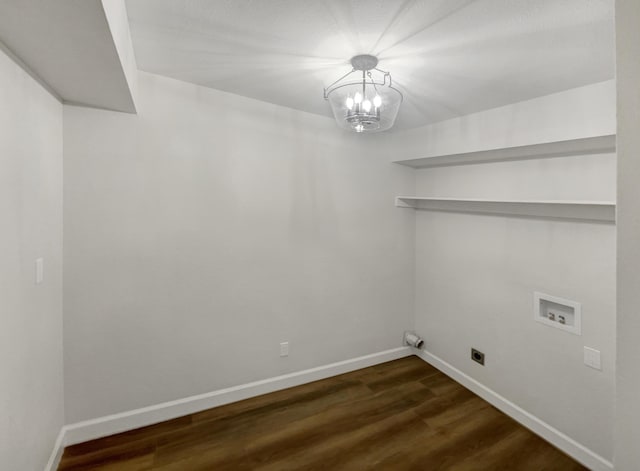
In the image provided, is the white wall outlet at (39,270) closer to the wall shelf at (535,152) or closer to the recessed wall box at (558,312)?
the wall shelf at (535,152)

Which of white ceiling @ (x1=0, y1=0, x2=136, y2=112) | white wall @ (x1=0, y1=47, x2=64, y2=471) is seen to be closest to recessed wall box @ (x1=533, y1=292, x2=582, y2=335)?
white ceiling @ (x1=0, y1=0, x2=136, y2=112)

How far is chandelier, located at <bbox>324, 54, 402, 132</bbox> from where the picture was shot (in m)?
1.79

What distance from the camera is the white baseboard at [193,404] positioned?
2148mm

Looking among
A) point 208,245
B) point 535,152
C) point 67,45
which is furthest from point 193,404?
point 535,152

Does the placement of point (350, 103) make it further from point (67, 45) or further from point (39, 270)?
point (39, 270)

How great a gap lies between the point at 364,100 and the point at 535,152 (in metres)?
1.45

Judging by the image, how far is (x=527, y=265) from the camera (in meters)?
2.46

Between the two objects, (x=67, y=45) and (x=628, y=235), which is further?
(x=67, y=45)

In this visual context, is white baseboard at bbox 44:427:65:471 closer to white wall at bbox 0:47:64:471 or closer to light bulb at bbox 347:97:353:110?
white wall at bbox 0:47:64:471

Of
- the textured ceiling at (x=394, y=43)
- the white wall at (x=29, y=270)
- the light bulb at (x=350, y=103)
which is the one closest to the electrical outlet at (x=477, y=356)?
the textured ceiling at (x=394, y=43)

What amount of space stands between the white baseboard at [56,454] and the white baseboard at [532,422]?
3096mm

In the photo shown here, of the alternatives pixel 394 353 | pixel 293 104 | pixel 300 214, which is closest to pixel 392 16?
pixel 293 104

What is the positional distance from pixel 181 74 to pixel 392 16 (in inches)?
58.7

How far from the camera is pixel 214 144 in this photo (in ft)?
8.02
